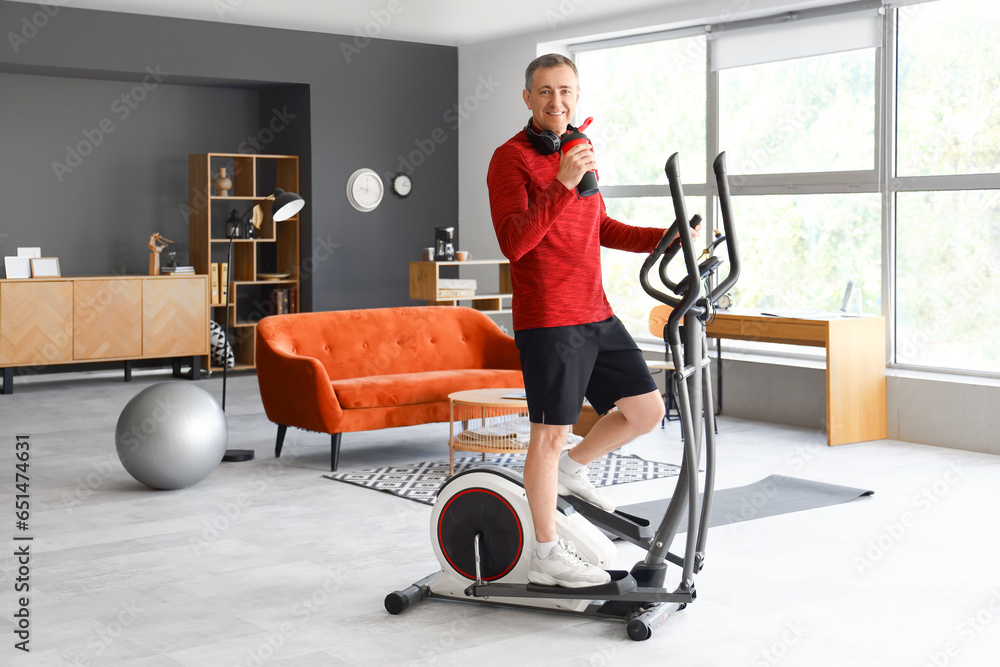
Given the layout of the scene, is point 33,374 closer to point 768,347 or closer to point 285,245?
point 285,245

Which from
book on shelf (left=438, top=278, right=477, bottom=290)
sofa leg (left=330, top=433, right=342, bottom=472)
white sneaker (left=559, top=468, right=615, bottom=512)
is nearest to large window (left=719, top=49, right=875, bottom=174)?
book on shelf (left=438, top=278, right=477, bottom=290)

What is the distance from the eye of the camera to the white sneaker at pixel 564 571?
316 cm

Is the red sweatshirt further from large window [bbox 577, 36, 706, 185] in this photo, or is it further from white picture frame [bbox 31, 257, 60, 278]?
white picture frame [bbox 31, 257, 60, 278]

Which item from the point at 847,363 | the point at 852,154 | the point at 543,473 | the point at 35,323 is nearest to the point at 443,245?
the point at 35,323

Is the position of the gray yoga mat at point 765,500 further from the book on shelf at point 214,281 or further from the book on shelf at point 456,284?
the book on shelf at point 214,281

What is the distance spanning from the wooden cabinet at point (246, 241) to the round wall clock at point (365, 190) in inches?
19.6

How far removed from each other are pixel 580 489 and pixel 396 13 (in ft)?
20.0

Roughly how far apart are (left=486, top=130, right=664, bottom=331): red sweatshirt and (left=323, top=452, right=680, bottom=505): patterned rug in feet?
6.47

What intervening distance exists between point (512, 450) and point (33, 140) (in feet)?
19.2

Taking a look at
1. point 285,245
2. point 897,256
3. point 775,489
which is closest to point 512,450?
point 775,489

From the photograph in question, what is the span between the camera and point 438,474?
5445mm

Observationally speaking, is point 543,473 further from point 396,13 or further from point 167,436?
point 396,13

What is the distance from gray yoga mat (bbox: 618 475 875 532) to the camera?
15.1ft

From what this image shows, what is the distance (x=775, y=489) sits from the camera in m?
5.10
